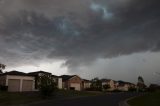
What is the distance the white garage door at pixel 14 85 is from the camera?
63.8m

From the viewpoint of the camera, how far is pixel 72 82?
95.5 m

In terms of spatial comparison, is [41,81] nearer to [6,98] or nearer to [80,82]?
[6,98]

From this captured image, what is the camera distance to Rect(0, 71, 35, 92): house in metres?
63.7

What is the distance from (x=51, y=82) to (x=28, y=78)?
15.6 meters

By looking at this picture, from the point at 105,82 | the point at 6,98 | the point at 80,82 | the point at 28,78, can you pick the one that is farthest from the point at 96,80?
the point at 6,98

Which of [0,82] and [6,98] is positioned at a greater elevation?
[0,82]

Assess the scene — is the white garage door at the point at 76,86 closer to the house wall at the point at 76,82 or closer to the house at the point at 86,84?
the house wall at the point at 76,82

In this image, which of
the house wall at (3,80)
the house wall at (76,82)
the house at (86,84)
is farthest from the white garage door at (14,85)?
the house at (86,84)

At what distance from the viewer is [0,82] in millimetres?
65812

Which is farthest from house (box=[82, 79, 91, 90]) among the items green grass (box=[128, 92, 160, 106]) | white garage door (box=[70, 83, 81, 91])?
green grass (box=[128, 92, 160, 106])

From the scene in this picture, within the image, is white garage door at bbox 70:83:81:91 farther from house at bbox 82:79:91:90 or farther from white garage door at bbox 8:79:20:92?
white garage door at bbox 8:79:20:92

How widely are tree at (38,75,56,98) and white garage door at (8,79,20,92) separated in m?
12.9

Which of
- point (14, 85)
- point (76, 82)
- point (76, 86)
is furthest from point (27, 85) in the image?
point (76, 82)

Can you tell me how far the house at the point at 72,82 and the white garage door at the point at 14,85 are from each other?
30.2m
